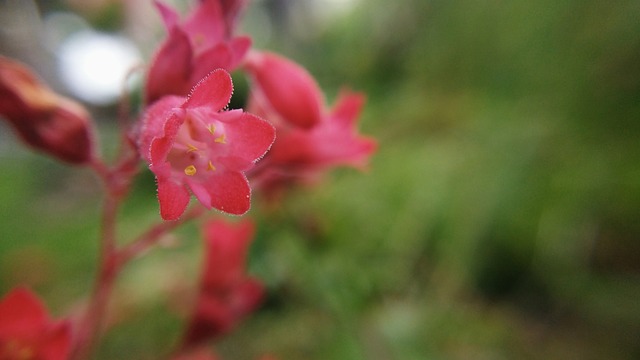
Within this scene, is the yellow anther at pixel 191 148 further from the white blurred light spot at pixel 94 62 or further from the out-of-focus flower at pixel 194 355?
the white blurred light spot at pixel 94 62

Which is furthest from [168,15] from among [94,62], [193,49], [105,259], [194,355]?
[94,62]

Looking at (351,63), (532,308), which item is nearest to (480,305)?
(532,308)

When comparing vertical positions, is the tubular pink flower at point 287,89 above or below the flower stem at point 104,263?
above

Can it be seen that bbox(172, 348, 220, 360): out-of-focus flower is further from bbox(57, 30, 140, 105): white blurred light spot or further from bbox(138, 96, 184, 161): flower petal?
bbox(57, 30, 140, 105): white blurred light spot

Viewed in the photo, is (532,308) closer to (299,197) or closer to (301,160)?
(299,197)

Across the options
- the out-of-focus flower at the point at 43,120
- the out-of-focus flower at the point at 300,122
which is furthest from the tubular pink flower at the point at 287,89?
the out-of-focus flower at the point at 43,120

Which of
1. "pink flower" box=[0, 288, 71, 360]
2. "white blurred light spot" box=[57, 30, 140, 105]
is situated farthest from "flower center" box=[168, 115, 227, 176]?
"white blurred light spot" box=[57, 30, 140, 105]

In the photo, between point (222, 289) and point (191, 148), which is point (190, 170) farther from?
point (222, 289)
